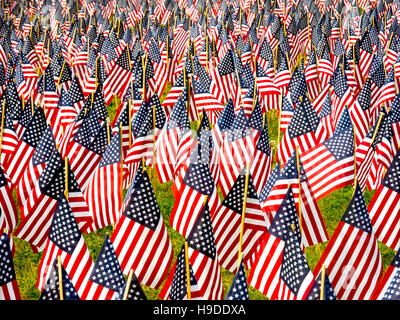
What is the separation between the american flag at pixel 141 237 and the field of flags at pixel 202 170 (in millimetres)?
13

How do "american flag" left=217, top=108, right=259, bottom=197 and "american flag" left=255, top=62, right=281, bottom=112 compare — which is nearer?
"american flag" left=217, top=108, right=259, bottom=197

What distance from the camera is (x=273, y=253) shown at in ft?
22.7

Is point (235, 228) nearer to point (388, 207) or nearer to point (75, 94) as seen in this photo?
point (388, 207)

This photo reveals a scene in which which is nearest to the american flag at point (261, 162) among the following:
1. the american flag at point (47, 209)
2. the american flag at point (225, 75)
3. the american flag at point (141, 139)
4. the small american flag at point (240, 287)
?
the american flag at point (141, 139)

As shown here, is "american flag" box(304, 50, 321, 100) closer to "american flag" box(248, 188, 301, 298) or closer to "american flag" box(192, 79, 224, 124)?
"american flag" box(192, 79, 224, 124)

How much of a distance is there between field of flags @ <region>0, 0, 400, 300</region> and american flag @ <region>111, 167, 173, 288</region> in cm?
1

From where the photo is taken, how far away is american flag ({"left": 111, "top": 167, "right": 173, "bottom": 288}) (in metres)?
7.52

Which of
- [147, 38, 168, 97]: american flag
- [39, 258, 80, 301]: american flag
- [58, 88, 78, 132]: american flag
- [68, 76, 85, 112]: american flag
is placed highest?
[147, 38, 168, 97]: american flag

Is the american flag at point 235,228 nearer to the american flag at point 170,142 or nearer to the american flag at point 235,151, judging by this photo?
the american flag at point 235,151

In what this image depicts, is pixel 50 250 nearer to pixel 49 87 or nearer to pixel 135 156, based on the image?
pixel 135 156

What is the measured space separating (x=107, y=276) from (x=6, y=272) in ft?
3.29

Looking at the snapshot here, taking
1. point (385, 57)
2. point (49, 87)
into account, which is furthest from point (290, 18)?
point (49, 87)

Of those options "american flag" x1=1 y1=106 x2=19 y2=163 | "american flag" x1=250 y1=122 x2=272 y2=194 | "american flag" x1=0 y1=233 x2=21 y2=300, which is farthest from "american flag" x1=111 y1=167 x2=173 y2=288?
"american flag" x1=1 y1=106 x2=19 y2=163
